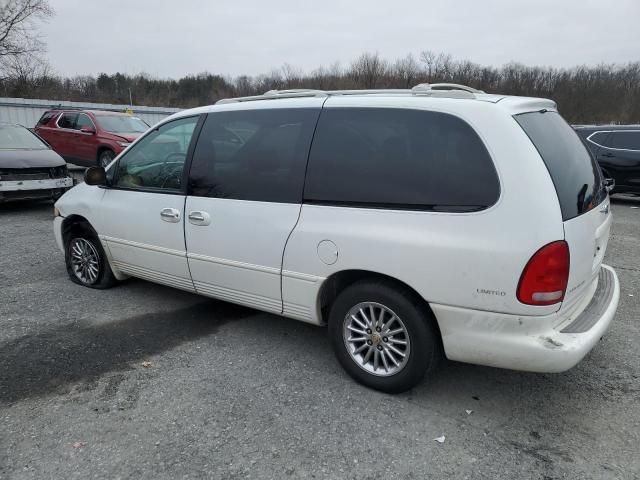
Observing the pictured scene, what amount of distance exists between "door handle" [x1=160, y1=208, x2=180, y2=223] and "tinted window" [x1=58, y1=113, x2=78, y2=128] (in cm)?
1108

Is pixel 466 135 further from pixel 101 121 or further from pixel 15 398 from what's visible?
pixel 101 121

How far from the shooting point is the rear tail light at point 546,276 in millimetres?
2510

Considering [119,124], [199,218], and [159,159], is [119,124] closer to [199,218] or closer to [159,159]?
[159,159]

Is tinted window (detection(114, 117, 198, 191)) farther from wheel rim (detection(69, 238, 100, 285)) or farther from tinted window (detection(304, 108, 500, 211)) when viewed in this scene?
tinted window (detection(304, 108, 500, 211))


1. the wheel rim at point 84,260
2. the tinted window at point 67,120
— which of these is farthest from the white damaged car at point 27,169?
the wheel rim at point 84,260

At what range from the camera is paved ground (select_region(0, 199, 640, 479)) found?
252 centimetres

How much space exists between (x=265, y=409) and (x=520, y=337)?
153 cm

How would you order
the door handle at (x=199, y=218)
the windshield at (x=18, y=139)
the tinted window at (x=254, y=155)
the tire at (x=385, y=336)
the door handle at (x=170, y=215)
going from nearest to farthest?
the tire at (x=385, y=336)
the tinted window at (x=254, y=155)
the door handle at (x=199, y=218)
the door handle at (x=170, y=215)
the windshield at (x=18, y=139)

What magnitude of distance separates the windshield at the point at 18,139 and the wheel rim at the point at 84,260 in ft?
17.2

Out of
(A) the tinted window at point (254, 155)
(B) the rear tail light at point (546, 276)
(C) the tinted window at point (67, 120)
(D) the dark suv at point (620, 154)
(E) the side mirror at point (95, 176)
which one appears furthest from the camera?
(C) the tinted window at point (67, 120)

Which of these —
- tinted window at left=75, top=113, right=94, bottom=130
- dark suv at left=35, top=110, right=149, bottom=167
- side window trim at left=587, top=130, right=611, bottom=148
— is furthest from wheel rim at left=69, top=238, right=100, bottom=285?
side window trim at left=587, top=130, right=611, bottom=148

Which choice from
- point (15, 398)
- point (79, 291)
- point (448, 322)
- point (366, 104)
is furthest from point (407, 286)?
point (79, 291)

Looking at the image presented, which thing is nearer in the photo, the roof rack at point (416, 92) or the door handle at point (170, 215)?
the roof rack at point (416, 92)

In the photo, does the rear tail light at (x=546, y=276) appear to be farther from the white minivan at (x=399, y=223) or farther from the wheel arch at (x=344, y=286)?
the wheel arch at (x=344, y=286)
